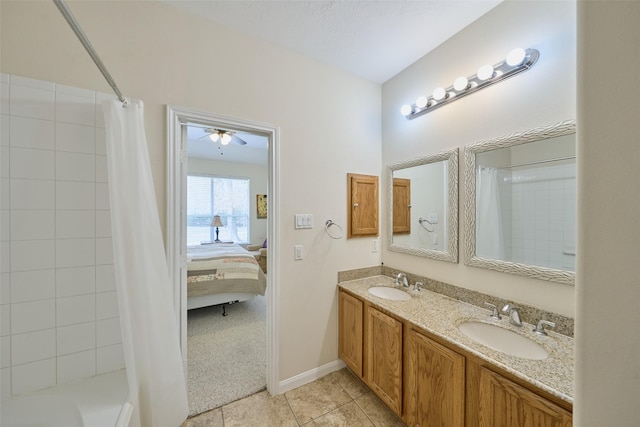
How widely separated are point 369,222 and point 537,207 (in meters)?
1.17

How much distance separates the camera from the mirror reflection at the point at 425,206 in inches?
66.6

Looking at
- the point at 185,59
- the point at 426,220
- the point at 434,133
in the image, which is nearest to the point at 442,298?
the point at 426,220

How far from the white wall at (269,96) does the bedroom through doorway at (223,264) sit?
13 centimetres

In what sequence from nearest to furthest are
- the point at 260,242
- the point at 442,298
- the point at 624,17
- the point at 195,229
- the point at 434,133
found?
the point at 624,17 → the point at 442,298 → the point at 434,133 → the point at 195,229 → the point at 260,242

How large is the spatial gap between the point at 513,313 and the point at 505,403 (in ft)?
1.65

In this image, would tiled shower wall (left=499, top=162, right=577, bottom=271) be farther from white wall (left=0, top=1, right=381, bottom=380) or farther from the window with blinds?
the window with blinds

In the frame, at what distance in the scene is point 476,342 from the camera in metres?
1.12

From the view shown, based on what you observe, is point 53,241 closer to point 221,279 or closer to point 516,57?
point 221,279

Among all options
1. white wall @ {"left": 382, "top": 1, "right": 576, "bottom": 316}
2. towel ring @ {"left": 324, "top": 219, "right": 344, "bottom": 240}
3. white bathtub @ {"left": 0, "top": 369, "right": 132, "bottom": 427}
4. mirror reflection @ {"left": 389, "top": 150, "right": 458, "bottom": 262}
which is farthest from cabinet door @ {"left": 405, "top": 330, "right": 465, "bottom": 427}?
white bathtub @ {"left": 0, "top": 369, "right": 132, "bottom": 427}

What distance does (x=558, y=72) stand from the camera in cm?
120

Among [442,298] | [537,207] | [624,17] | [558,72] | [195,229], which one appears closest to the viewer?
[624,17]

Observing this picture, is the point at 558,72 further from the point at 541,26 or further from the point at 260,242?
the point at 260,242

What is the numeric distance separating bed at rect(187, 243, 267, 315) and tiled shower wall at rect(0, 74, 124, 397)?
1542 mm

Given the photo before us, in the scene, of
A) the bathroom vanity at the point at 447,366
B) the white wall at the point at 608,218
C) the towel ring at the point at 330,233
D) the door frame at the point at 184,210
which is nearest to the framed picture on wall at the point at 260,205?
the towel ring at the point at 330,233
